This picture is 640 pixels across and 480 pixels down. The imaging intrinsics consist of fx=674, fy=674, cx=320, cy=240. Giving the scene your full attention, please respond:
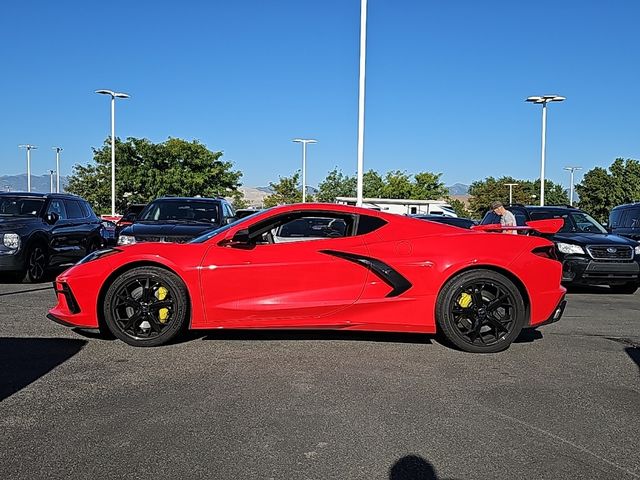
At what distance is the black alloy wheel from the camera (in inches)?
432

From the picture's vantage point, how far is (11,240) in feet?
35.1

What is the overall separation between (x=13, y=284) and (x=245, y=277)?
262 inches

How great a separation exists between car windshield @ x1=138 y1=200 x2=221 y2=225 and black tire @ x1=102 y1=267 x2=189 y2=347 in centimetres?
566

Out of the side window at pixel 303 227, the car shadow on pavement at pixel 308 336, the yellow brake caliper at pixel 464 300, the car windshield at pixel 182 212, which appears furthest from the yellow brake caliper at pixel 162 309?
the car windshield at pixel 182 212

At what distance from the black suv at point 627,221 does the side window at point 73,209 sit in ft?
35.2

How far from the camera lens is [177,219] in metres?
11.8

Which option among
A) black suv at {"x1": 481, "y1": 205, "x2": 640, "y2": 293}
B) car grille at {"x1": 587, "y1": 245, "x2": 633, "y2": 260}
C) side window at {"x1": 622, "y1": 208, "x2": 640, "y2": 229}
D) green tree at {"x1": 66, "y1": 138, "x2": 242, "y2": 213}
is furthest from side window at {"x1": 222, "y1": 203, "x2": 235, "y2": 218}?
green tree at {"x1": 66, "y1": 138, "x2": 242, "y2": 213}

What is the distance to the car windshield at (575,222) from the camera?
1224cm

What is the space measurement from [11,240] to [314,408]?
26.5 feet

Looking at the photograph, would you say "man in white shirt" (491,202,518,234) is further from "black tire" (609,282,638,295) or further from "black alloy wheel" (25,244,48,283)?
"black alloy wheel" (25,244,48,283)

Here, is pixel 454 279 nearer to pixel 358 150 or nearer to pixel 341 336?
pixel 341 336

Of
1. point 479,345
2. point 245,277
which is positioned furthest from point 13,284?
point 479,345

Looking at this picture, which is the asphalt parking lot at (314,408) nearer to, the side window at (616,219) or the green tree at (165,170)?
the side window at (616,219)

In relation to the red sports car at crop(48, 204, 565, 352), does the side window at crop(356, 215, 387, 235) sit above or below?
above
